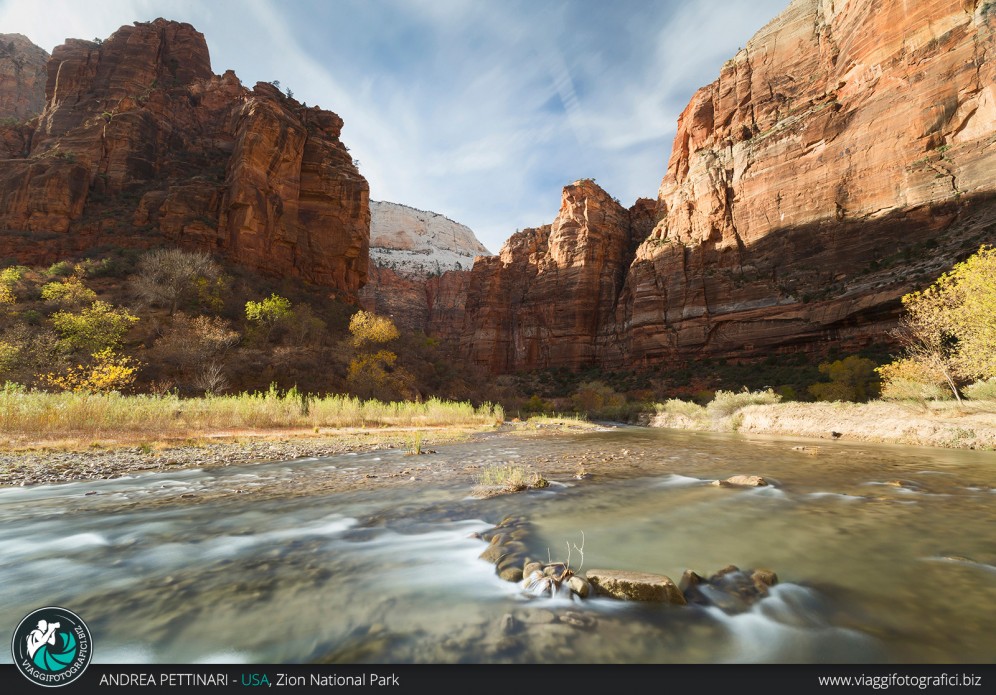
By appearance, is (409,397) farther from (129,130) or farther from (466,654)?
(129,130)

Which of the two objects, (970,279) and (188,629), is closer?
(188,629)

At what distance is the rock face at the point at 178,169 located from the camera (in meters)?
37.1

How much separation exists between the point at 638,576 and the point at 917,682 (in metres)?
1.43

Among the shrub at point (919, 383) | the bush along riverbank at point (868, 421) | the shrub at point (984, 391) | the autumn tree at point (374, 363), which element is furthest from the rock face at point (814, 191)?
the autumn tree at point (374, 363)

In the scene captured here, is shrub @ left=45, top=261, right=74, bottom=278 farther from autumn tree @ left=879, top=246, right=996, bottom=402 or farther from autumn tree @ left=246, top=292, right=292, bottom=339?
autumn tree @ left=879, top=246, right=996, bottom=402

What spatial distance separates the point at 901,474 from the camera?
7.80 m

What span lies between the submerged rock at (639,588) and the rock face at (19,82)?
11199 centimetres

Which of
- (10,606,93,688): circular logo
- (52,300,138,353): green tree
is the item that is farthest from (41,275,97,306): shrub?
(10,606,93,688): circular logo

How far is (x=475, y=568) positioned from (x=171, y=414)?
1452 centimetres

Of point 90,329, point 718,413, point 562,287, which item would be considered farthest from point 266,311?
point 562,287

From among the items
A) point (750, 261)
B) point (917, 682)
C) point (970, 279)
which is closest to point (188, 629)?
point (917, 682)

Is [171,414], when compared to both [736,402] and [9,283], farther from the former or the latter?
[736,402]

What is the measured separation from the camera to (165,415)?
13008 mm

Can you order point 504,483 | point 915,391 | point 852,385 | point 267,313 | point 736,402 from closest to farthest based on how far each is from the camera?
point 504,483
point 915,391
point 736,402
point 852,385
point 267,313
